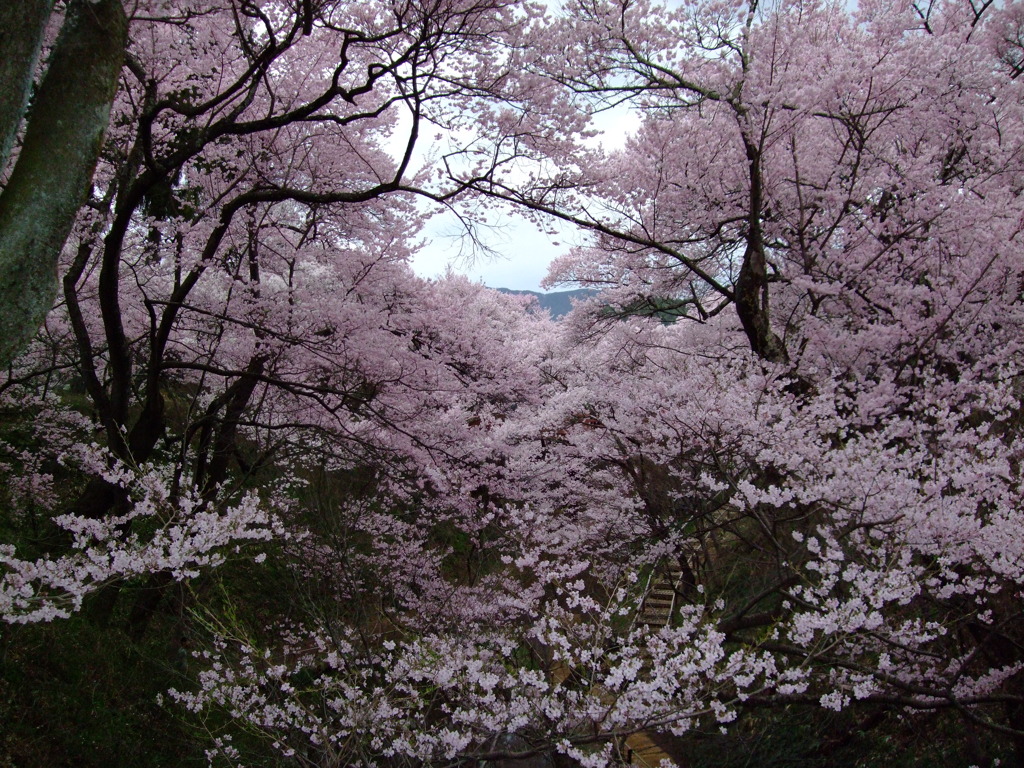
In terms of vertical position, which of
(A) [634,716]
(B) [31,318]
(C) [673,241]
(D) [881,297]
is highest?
(C) [673,241]

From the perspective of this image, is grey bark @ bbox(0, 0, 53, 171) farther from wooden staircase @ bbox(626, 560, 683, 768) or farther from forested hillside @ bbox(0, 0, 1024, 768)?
wooden staircase @ bbox(626, 560, 683, 768)

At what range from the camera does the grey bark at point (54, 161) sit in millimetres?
2406

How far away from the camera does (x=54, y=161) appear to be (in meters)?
2.53

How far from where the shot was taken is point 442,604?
7.33 meters

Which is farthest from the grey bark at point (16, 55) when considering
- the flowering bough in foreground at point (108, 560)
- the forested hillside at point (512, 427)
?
the flowering bough in foreground at point (108, 560)

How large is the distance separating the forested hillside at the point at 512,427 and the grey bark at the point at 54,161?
0.01 metres

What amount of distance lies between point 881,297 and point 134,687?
27.1 ft

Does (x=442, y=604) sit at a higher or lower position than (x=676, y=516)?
lower

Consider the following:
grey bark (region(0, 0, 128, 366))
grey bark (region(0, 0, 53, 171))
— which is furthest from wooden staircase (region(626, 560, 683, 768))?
grey bark (region(0, 0, 53, 171))

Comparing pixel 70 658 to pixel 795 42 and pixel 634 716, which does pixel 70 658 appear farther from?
pixel 795 42

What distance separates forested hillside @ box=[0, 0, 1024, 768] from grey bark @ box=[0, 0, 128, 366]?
0.01 metres

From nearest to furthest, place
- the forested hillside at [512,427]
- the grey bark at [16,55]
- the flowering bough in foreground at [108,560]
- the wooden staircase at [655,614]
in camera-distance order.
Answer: the grey bark at [16,55] → the flowering bough in foreground at [108,560] → the forested hillside at [512,427] → the wooden staircase at [655,614]

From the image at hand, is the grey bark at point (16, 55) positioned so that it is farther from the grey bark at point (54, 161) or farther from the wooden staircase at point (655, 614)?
the wooden staircase at point (655, 614)

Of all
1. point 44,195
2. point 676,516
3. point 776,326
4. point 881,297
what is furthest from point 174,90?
point 776,326
